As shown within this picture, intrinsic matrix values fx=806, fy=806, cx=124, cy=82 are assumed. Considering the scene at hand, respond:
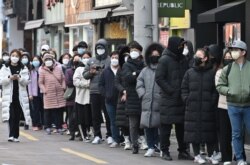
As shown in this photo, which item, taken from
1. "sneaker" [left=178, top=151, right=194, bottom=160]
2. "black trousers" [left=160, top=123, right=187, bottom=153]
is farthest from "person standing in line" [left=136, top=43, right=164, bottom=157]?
"sneaker" [left=178, top=151, right=194, bottom=160]

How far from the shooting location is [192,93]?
43.3 feet

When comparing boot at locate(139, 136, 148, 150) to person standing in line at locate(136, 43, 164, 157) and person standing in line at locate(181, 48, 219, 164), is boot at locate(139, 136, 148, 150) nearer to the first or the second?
person standing in line at locate(136, 43, 164, 157)

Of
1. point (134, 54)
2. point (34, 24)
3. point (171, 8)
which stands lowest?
A: point (134, 54)

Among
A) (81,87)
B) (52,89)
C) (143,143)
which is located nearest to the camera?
(143,143)

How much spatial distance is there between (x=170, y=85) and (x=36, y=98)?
7810 millimetres

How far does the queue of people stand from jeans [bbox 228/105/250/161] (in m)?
0.02

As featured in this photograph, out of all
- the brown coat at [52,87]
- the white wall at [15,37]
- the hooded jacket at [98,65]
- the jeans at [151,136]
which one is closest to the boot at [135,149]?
A: the jeans at [151,136]

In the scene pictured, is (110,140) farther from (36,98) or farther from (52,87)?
(36,98)

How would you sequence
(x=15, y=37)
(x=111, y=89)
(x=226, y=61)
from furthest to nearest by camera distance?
(x=15, y=37) < (x=111, y=89) < (x=226, y=61)

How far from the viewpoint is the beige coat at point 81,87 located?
56.5 ft

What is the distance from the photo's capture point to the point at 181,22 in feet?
74.5

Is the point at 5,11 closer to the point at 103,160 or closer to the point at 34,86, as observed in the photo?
the point at 34,86

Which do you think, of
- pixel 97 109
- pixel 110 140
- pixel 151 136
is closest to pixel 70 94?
pixel 97 109

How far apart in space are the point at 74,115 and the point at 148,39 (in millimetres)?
2387
